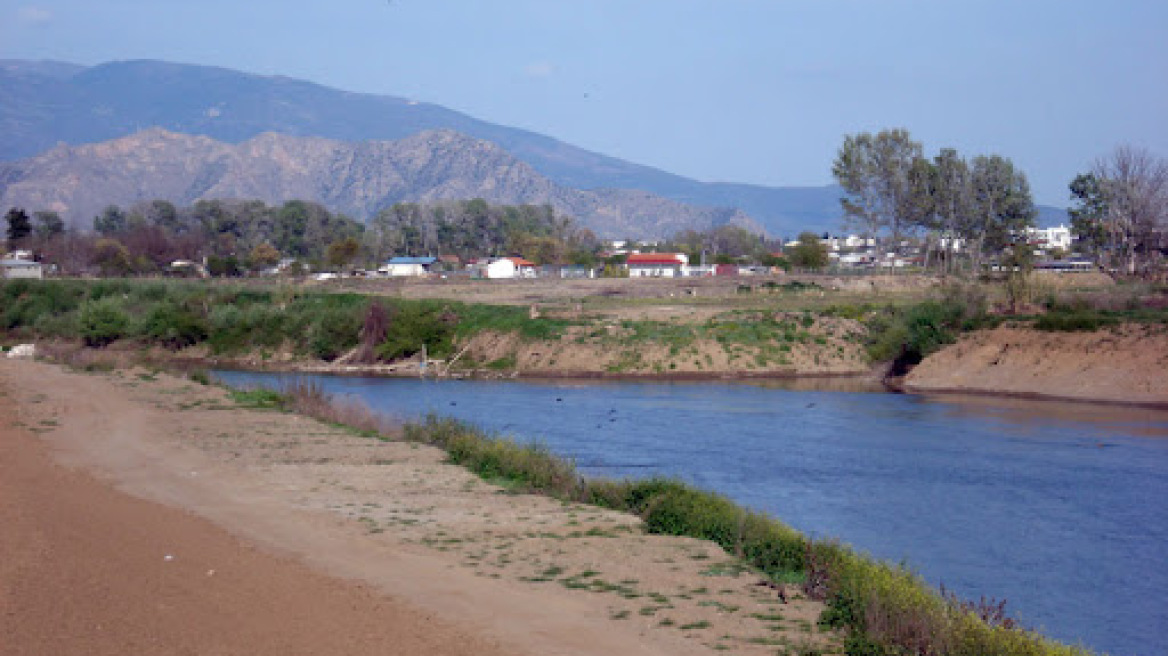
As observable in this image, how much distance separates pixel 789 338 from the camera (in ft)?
195

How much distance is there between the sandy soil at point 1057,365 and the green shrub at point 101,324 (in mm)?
43479

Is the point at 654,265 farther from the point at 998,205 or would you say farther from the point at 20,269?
the point at 20,269

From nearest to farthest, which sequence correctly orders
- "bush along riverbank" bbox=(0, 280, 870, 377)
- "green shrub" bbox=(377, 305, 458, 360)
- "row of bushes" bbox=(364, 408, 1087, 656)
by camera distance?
"row of bushes" bbox=(364, 408, 1087, 656)
"bush along riverbank" bbox=(0, 280, 870, 377)
"green shrub" bbox=(377, 305, 458, 360)

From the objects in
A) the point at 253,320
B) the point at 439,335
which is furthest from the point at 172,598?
the point at 253,320

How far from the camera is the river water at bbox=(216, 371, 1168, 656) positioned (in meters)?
19.6

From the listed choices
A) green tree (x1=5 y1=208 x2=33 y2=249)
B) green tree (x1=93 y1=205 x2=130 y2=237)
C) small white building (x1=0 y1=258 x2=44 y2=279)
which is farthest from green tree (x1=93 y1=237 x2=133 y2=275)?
green tree (x1=93 y1=205 x2=130 y2=237)

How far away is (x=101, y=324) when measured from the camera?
6750cm

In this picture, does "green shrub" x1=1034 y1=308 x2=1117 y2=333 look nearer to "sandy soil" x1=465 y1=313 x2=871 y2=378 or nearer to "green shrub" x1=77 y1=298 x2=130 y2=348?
"sandy soil" x1=465 y1=313 x2=871 y2=378

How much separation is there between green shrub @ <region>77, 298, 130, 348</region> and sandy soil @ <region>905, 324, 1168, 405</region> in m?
43.5

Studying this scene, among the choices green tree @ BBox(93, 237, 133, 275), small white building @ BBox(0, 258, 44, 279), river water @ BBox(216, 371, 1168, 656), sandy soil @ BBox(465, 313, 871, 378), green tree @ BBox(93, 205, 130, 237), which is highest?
green tree @ BBox(93, 205, 130, 237)

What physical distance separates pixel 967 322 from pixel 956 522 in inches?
1244

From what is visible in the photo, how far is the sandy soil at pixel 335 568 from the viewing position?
12398 mm

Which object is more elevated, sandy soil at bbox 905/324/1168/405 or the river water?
sandy soil at bbox 905/324/1168/405

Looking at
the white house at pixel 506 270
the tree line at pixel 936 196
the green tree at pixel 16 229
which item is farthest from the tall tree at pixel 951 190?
the green tree at pixel 16 229
